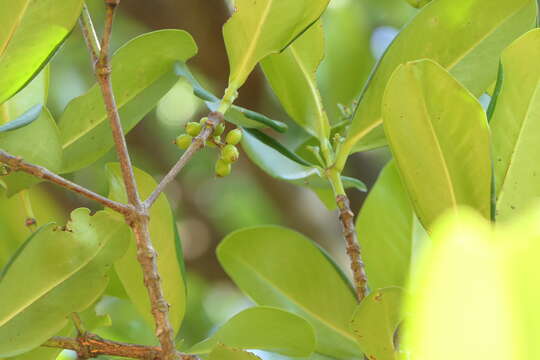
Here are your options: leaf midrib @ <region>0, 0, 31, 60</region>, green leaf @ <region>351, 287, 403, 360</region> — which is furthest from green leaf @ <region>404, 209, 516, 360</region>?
leaf midrib @ <region>0, 0, 31, 60</region>

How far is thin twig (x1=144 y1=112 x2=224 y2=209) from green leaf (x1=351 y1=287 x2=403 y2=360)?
17 cm

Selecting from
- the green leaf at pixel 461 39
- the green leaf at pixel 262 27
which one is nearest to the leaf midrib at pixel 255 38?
the green leaf at pixel 262 27

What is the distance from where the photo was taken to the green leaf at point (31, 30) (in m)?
0.62

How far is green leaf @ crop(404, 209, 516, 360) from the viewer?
49 centimetres

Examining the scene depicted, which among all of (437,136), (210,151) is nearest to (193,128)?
(437,136)

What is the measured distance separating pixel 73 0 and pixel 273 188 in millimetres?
1254

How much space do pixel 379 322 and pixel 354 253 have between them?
0.12m

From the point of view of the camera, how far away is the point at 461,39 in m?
0.72

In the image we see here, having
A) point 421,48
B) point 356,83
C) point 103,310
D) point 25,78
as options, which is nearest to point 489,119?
point 421,48

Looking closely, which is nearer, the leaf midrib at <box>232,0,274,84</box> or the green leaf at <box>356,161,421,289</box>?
the leaf midrib at <box>232,0,274,84</box>

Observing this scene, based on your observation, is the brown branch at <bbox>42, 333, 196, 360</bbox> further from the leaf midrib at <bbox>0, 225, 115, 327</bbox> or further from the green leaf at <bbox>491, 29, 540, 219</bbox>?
the green leaf at <bbox>491, 29, 540, 219</bbox>

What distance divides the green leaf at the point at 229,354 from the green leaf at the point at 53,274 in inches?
4.5

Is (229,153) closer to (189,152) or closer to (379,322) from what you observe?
(189,152)

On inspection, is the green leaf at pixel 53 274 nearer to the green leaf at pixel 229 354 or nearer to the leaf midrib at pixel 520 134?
the green leaf at pixel 229 354
